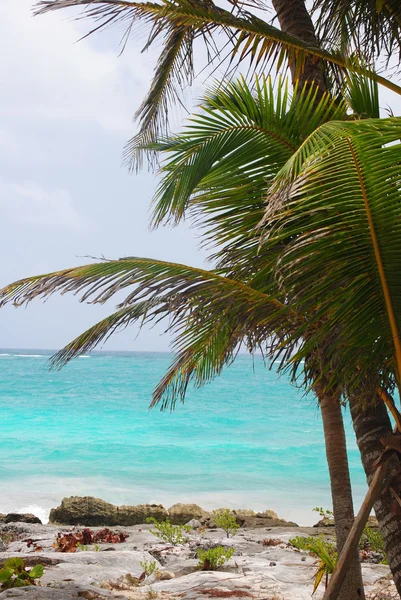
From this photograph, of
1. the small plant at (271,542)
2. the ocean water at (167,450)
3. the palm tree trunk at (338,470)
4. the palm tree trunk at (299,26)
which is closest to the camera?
the palm tree trunk at (299,26)

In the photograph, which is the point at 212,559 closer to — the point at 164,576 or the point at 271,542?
the point at 164,576

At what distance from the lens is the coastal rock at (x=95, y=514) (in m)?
9.16

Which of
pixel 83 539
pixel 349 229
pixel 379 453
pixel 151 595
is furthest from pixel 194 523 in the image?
pixel 349 229

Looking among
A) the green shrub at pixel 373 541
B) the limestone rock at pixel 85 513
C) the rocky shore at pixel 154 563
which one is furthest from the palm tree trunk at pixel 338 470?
the limestone rock at pixel 85 513

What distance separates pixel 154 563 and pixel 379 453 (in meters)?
2.76

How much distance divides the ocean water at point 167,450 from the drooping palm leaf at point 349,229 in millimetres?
1321

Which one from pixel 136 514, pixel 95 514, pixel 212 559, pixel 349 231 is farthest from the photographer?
pixel 136 514

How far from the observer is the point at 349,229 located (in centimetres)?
234

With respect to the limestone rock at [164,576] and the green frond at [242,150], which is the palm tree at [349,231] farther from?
the limestone rock at [164,576]

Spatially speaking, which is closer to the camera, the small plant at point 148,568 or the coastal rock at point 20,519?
the small plant at point 148,568

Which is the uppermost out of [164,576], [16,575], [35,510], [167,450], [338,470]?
[338,470]

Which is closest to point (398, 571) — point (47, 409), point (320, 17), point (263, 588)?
point (263, 588)

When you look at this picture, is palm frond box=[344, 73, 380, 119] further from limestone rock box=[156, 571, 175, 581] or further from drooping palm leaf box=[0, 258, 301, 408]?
limestone rock box=[156, 571, 175, 581]

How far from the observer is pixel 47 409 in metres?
33.8
